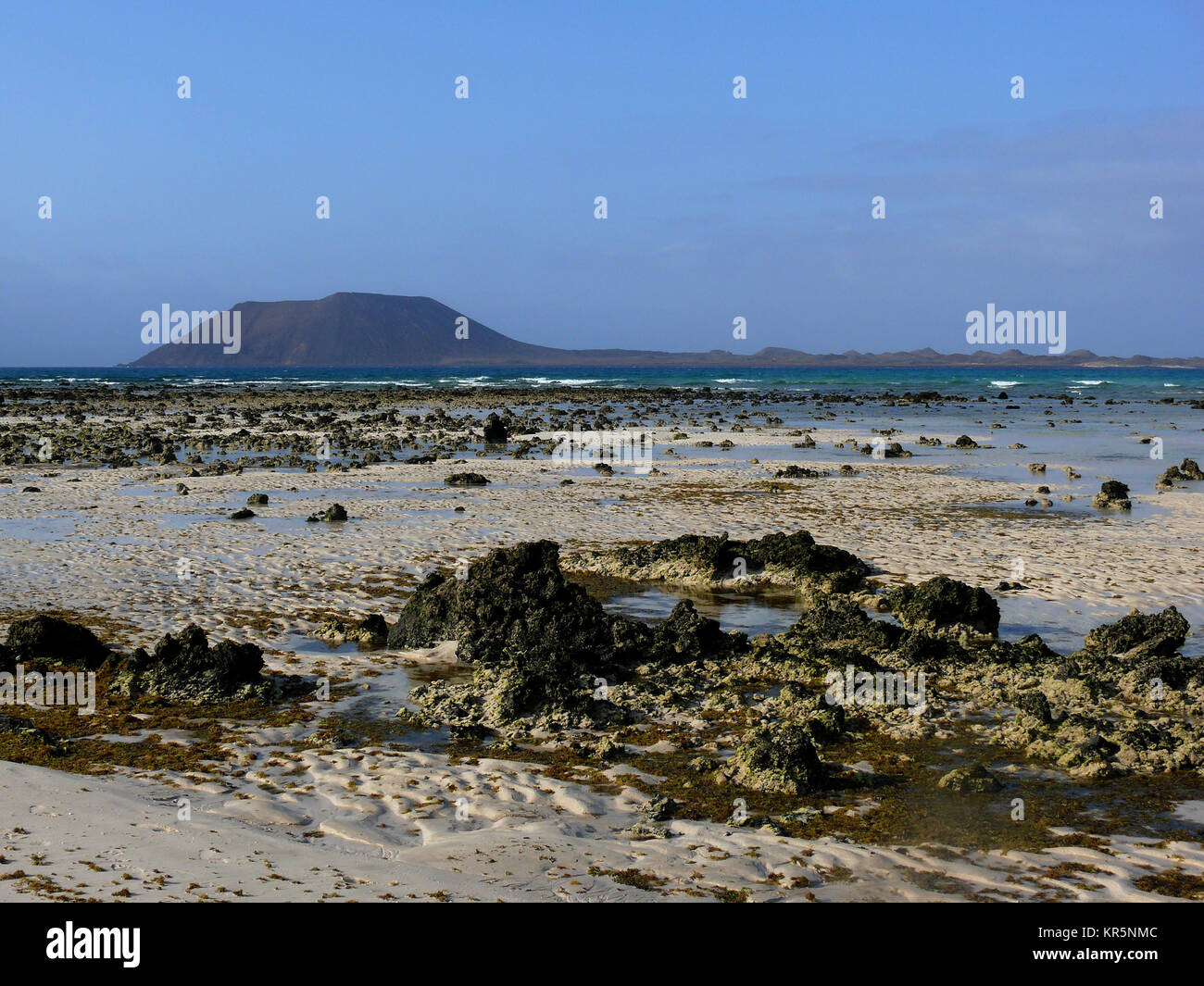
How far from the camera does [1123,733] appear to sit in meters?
8.30

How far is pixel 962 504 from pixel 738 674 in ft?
45.8

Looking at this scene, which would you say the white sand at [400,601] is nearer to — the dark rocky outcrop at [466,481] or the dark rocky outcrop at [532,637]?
the dark rocky outcrop at [466,481]

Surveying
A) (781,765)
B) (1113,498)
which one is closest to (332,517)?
(781,765)

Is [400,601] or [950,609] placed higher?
[950,609]

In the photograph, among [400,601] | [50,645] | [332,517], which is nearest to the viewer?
[50,645]

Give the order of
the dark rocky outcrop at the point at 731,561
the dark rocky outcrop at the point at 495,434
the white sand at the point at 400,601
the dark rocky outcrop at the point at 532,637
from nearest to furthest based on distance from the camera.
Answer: the white sand at the point at 400,601
the dark rocky outcrop at the point at 532,637
the dark rocky outcrop at the point at 731,561
the dark rocky outcrop at the point at 495,434

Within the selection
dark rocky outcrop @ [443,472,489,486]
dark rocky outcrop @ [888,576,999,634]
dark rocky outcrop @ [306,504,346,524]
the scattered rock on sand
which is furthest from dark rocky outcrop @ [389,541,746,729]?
dark rocky outcrop @ [443,472,489,486]

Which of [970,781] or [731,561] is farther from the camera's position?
[731,561]

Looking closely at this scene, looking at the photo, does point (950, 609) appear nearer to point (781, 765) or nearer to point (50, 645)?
point (781, 765)

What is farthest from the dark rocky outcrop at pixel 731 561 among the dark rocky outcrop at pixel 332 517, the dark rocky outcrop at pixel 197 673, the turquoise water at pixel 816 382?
the turquoise water at pixel 816 382

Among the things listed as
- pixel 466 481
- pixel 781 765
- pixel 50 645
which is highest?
pixel 466 481

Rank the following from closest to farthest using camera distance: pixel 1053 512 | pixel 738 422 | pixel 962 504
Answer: pixel 1053 512 < pixel 962 504 < pixel 738 422
